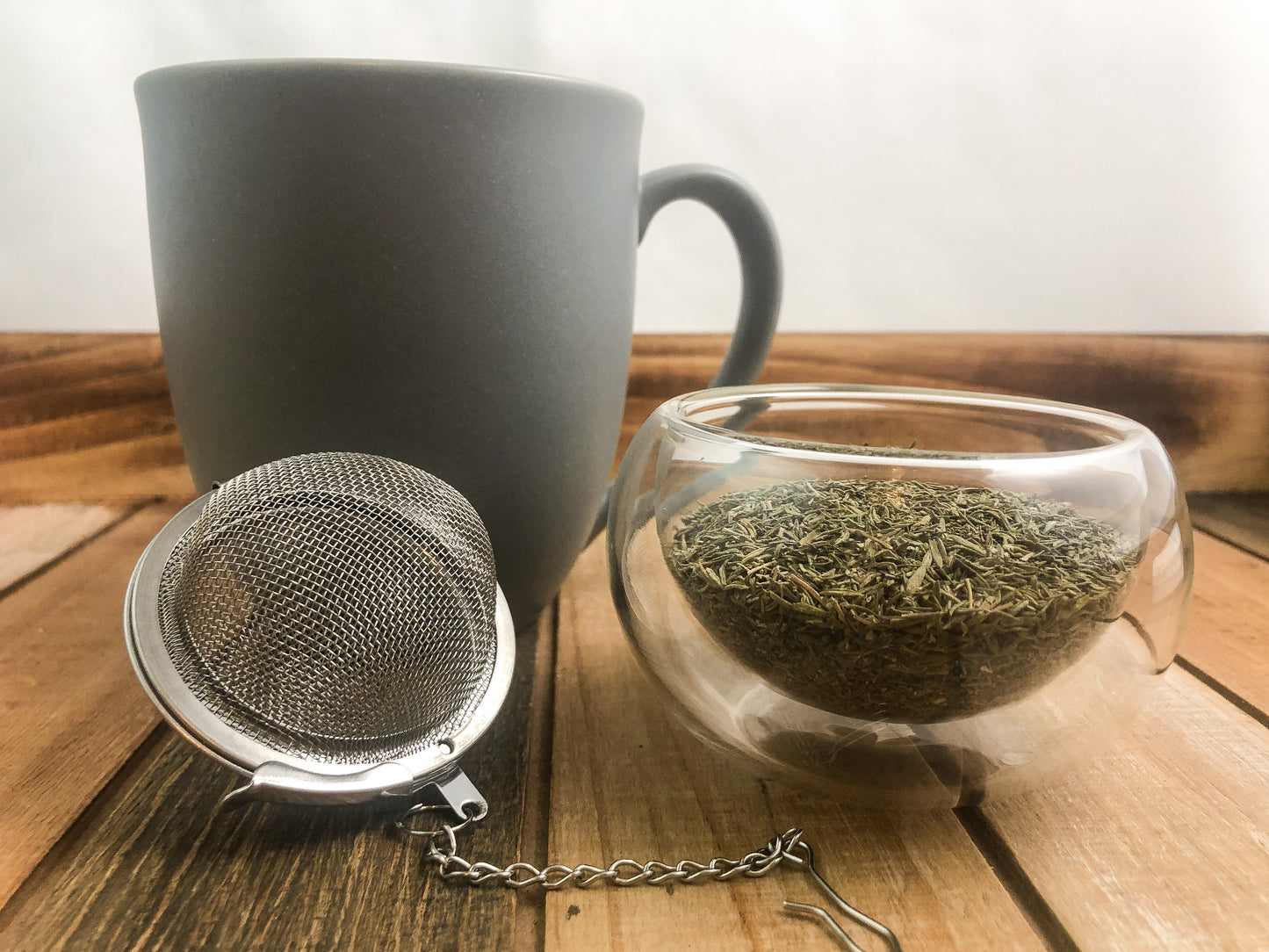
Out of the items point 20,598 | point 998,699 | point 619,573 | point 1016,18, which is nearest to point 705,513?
point 619,573

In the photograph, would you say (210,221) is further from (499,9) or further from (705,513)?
(499,9)

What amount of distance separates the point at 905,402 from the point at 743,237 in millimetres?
175

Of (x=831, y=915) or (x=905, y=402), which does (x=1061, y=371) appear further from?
(x=831, y=915)

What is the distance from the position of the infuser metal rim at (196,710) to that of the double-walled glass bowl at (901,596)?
114 mm

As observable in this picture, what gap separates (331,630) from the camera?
51 centimetres

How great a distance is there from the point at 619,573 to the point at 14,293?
2.72 ft

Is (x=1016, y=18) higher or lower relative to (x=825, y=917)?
higher

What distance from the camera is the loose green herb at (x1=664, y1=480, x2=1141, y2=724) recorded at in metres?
0.43

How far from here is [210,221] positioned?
532mm

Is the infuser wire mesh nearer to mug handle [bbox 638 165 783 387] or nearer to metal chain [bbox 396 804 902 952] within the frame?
metal chain [bbox 396 804 902 952]

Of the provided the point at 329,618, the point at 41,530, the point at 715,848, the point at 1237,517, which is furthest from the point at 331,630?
the point at 1237,517

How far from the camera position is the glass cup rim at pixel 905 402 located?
1.44ft

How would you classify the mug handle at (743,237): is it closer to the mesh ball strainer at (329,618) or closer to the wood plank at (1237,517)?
the mesh ball strainer at (329,618)

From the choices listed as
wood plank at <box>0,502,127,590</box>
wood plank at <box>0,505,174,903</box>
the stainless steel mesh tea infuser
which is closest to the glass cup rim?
the stainless steel mesh tea infuser
